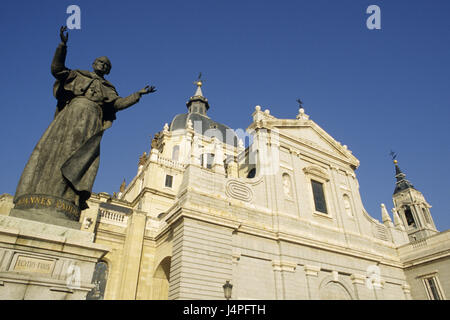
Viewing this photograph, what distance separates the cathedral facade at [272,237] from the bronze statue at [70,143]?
29.5 feet

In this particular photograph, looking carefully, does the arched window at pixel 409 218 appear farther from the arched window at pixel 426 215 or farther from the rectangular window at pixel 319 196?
the rectangular window at pixel 319 196

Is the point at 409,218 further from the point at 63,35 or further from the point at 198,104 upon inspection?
the point at 63,35

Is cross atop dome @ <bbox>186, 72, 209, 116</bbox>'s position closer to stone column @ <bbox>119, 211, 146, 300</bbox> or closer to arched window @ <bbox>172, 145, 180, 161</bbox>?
arched window @ <bbox>172, 145, 180, 161</bbox>

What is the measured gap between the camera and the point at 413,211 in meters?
51.5

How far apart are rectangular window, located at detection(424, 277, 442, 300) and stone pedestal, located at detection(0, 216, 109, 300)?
75.1 ft

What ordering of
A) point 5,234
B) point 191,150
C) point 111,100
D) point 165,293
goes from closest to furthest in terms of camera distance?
1. point 5,234
2. point 111,100
3. point 165,293
4. point 191,150

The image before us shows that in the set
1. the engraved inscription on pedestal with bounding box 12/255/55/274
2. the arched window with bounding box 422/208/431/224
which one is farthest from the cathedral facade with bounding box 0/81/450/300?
the arched window with bounding box 422/208/431/224

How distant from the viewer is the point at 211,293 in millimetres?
13273

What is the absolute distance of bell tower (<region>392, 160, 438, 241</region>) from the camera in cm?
4912

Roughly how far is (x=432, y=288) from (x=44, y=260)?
23.8 m

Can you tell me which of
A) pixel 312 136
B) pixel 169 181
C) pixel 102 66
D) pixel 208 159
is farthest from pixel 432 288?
pixel 208 159

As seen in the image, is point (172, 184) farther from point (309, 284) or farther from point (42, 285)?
point (42, 285)

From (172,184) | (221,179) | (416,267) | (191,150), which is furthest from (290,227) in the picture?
(191,150)
